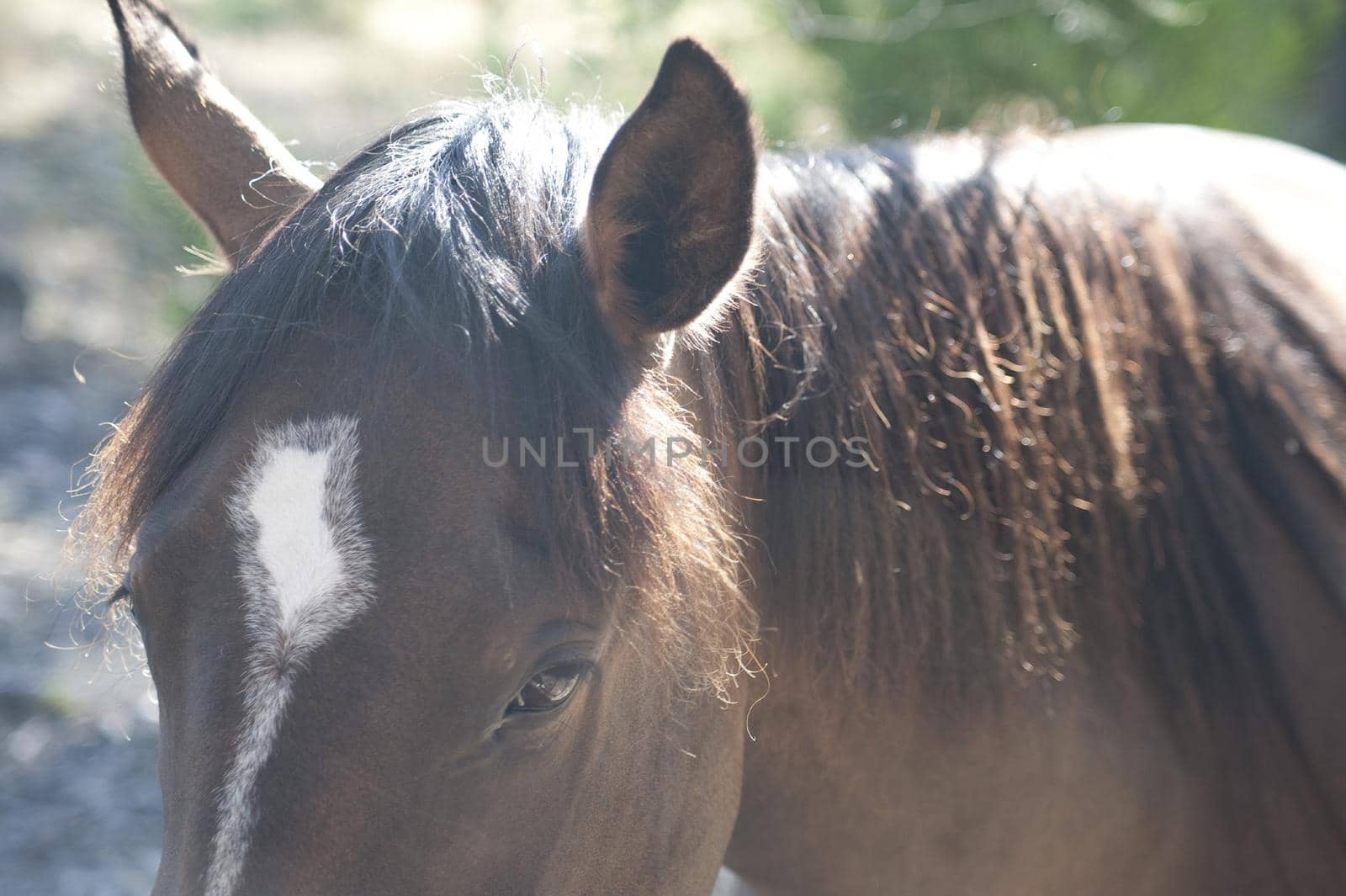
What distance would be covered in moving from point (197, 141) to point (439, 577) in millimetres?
858

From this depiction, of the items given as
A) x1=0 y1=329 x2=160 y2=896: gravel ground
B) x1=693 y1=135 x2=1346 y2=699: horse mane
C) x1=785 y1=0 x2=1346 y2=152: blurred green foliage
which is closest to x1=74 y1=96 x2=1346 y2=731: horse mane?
x1=693 y1=135 x2=1346 y2=699: horse mane

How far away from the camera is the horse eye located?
3.59 feet

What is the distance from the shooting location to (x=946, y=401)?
59.1 inches

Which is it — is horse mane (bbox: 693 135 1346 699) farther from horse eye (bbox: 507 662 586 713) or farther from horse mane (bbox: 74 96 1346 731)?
horse eye (bbox: 507 662 586 713)

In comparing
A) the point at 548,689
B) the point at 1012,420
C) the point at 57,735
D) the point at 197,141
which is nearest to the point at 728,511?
the point at 548,689

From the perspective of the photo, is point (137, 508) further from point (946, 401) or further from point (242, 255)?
point (946, 401)

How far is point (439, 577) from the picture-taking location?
3.41ft

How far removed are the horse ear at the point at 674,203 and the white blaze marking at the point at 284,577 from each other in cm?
35

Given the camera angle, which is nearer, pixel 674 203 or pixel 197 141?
pixel 674 203

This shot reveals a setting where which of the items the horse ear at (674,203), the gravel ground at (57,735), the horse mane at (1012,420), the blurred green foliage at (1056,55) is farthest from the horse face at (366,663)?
the blurred green foliage at (1056,55)

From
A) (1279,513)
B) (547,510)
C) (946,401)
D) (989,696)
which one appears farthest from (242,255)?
(1279,513)

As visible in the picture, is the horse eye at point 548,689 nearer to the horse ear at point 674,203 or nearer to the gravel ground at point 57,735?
the horse ear at point 674,203

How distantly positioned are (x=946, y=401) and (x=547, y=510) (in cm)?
65

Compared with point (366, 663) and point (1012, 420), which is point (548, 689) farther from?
point (1012, 420)
